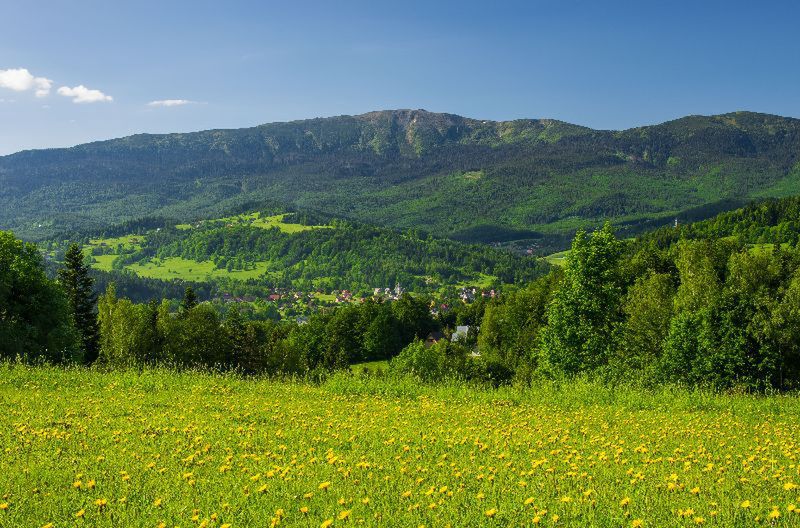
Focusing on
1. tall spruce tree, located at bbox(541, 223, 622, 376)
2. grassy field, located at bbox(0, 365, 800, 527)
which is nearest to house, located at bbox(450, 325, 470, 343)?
tall spruce tree, located at bbox(541, 223, 622, 376)

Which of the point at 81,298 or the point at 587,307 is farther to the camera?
the point at 81,298

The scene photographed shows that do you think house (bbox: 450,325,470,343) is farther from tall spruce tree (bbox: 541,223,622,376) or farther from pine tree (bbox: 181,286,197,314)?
tall spruce tree (bbox: 541,223,622,376)

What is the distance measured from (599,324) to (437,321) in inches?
4260

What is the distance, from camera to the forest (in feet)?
98.0

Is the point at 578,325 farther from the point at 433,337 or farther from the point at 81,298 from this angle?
the point at 433,337

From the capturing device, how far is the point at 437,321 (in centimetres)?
13788

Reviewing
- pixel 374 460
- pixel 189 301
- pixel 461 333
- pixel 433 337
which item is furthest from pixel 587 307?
pixel 433 337

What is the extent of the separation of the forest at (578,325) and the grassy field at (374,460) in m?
4.75

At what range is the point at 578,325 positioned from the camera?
30.1 metres

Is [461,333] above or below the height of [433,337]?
above

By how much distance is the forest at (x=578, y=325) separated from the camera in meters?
29.9

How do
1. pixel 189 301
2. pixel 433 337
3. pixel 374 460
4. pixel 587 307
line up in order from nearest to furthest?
pixel 374 460
pixel 587 307
pixel 189 301
pixel 433 337

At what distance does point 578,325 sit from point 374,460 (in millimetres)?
23472

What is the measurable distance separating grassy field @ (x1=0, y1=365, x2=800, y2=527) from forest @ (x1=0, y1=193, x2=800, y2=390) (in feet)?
15.6
